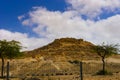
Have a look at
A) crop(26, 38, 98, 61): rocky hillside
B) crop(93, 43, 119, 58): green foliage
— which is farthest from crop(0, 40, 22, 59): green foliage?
crop(26, 38, 98, 61): rocky hillside

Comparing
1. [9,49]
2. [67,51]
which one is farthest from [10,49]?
[67,51]

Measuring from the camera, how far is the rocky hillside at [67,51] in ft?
297

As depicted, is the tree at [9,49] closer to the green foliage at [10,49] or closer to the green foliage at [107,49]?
the green foliage at [10,49]

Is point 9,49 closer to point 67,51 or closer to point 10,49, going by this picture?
point 10,49

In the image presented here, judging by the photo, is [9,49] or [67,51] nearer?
[9,49]

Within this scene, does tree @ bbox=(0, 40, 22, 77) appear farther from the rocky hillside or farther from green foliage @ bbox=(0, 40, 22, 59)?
the rocky hillside

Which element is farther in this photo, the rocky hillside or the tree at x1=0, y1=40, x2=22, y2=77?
the rocky hillside

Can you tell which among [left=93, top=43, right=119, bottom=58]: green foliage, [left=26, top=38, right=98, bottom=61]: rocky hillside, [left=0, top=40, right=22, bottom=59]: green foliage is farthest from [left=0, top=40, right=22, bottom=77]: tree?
[left=26, top=38, right=98, bottom=61]: rocky hillside

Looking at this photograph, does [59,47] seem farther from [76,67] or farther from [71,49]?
[76,67]

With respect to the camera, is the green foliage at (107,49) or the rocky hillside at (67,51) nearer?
the green foliage at (107,49)

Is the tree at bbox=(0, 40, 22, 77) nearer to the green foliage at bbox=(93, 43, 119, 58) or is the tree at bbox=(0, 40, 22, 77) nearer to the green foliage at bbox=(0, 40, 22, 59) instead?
the green foliage at bbox=(0, 40, 22, 59)

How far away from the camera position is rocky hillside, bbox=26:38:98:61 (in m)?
90.6

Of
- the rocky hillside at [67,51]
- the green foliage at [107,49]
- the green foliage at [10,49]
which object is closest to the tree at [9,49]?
the green foliage at [10,49]

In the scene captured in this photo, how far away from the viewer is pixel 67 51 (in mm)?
98250
